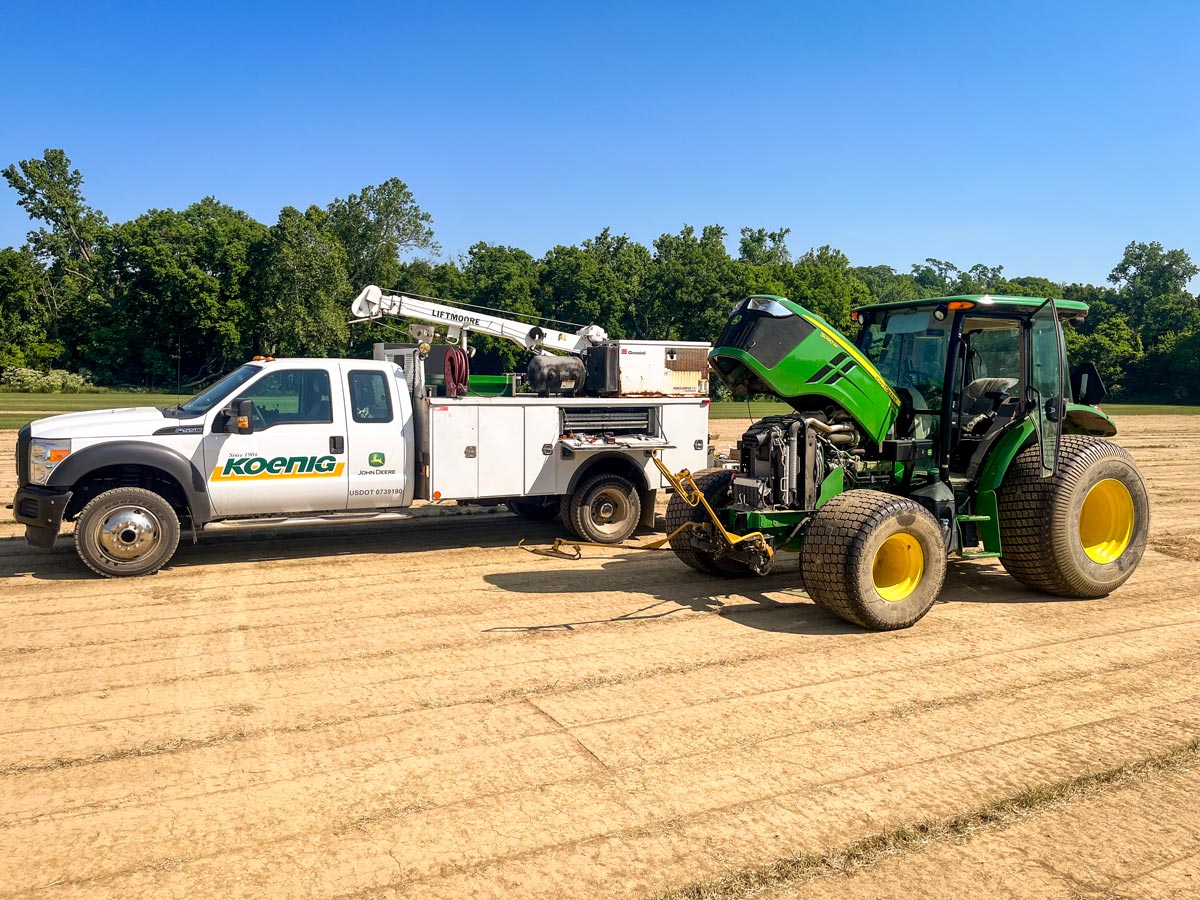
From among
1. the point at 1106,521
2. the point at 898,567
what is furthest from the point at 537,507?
the point at 1106,521

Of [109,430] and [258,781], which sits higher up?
[109,430]

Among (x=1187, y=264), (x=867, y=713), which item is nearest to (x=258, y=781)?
(x=867, y=713)

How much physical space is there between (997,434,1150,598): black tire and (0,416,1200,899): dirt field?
32 centimetres

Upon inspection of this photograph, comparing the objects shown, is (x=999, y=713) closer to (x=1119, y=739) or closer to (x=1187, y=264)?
(x=1119, y=739)

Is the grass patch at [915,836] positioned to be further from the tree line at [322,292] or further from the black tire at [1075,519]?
the tree line at [322,292]

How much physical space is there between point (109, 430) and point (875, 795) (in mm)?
7730

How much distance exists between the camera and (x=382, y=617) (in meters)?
8.00

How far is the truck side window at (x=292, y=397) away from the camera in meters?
9.80

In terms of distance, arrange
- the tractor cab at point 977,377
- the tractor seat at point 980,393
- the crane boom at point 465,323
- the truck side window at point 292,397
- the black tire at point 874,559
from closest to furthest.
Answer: the black tire at point 874,559 → the tractor cab at point 977,377 → the tractor seat at point 980,393 → the truck side window at point 292,397 → the crane boom at point 465,323

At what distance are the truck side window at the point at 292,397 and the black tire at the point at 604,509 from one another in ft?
9.87

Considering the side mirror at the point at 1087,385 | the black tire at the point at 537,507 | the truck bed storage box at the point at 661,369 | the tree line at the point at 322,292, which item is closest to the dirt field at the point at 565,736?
the side mirror at the point at 1087,385

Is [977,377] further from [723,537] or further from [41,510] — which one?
[41,510]

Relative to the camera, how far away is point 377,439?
10141mm

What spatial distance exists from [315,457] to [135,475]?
5.56ft
